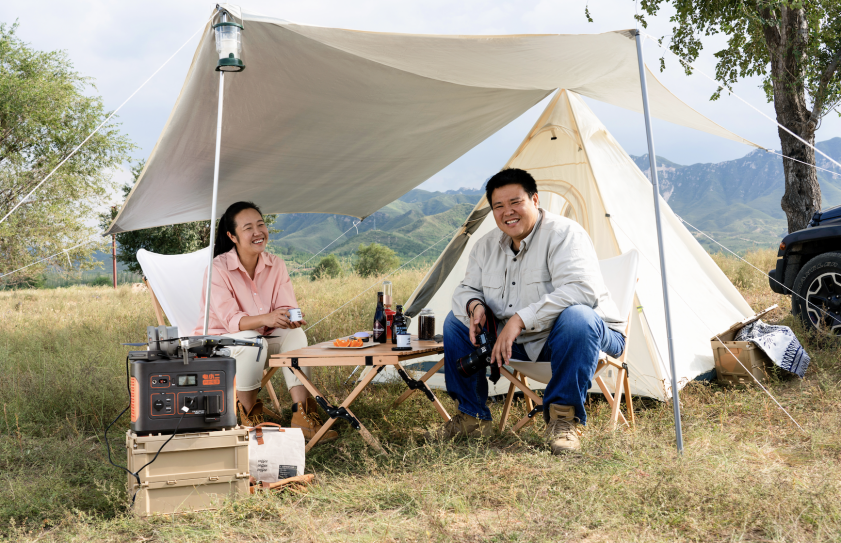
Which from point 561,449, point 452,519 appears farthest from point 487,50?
point 452,519

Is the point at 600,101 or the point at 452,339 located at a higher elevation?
the point at 600,101

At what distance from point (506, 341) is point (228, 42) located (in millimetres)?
1658

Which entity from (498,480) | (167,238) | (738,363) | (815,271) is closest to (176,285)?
(498,480)

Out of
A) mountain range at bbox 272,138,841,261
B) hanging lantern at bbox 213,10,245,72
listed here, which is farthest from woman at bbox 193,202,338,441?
mountain range at bbox 272,138,841,261

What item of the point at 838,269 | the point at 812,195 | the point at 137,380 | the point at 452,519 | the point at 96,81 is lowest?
the point at 452,519

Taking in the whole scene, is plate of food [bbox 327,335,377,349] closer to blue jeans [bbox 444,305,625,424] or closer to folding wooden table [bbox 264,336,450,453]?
folding wooden table [bbox 264,336,450,453]

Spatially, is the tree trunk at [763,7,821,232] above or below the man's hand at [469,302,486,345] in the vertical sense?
above

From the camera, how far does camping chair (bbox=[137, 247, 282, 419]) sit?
398 centimetres

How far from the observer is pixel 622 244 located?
3.82m

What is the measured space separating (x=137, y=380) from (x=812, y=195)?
6.14m

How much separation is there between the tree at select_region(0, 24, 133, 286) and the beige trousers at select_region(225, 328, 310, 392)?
1309cm

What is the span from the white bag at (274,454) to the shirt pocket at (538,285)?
3.84 ft

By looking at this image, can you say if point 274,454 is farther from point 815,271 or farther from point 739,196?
point 739,196

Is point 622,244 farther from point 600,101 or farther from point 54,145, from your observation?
point 54,145
